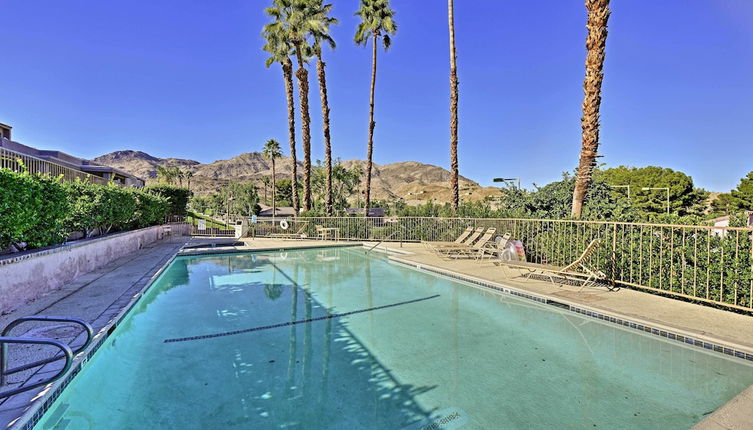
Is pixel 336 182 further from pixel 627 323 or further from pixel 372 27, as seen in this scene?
pixel 627 323

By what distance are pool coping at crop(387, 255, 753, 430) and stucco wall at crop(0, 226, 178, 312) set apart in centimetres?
774

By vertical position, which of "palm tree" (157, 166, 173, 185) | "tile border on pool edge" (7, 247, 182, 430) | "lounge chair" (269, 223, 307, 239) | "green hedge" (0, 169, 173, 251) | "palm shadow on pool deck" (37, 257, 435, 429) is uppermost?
"palm tree" (157, 166, 173, 185)

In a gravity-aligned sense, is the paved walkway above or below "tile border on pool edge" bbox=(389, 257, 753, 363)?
above

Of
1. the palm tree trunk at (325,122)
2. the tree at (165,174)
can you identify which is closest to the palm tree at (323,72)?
the palm tree trunk at (325,122)

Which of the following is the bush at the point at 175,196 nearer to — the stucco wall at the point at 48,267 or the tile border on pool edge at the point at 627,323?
the stucco wall at the point at 48,267

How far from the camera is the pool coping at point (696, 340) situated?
104 inches

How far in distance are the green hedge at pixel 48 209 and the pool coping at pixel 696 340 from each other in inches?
308

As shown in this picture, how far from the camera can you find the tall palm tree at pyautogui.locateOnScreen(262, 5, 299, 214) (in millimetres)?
20125

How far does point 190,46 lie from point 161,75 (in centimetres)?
1564

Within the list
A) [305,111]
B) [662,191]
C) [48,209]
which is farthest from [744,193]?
[48,209]

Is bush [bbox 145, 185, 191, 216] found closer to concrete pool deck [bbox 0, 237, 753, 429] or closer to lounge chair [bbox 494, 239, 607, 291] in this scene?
concrete pool deck [bbox 0, 237, 753, 429]

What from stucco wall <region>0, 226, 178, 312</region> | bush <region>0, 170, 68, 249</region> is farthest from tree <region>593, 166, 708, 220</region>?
bush <region>0, 170, 68, 249</region>

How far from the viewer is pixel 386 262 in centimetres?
1173

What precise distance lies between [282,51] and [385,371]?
2075cm
